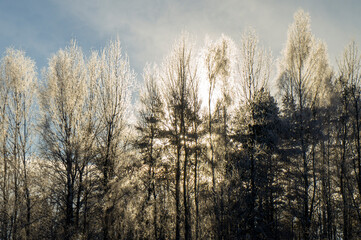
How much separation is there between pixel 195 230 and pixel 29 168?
31.8 feet

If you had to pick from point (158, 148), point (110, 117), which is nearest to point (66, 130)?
point (110, 117)

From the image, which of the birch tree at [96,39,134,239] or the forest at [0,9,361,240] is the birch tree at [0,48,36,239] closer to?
the forest at [0,9,361,240]

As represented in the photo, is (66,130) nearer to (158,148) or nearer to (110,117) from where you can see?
(110,117)

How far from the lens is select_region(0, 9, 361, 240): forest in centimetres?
795

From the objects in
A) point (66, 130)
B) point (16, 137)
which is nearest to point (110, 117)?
point (66, 130)

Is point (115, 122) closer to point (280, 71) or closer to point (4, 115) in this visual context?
point (4, 115)

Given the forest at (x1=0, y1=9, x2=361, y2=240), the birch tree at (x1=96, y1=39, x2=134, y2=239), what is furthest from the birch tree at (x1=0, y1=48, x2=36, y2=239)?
the birch tree at (x1=96, y1=39, x2=134, y2=239)

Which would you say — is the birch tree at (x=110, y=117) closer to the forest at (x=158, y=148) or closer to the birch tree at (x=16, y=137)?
the forest at (x=158, y=148)

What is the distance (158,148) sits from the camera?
13.2m

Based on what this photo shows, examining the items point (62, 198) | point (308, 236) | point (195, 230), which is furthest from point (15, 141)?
point (308, 236)

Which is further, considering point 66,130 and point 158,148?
point 158,148

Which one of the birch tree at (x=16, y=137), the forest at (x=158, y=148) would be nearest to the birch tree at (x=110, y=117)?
the forest at (x=158, y=148)

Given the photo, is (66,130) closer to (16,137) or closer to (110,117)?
(110,117)

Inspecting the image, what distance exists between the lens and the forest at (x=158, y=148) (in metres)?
7.95
